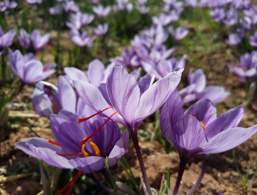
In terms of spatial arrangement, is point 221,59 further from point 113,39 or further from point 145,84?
point 145,84

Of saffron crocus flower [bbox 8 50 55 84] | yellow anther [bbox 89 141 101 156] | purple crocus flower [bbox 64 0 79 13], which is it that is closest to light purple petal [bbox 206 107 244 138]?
yellow anther [bbox 89 141 101 156]

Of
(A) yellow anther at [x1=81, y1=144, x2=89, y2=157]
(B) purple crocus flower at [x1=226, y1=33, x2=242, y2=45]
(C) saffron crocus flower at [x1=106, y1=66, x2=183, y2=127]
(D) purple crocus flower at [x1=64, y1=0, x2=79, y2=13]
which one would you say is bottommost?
(B) purple crocus flower at [x1=226, y1=33, x2=242, y2=45]

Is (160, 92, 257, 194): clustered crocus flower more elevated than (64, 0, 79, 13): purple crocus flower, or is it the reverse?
(160, 92, 257, 194): clustered crocus flower

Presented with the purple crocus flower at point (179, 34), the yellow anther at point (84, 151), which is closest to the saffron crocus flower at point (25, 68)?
the yellow anther at point (84, 151)

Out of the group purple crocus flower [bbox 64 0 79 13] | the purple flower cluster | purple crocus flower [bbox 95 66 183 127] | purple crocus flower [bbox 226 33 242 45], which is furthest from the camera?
purple crocus flower [bbox 64 0 79 13]

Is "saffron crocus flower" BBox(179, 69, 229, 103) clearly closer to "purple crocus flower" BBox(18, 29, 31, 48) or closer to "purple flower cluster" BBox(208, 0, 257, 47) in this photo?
"purple crocus flower" BBox(18, 29, 31, 48)

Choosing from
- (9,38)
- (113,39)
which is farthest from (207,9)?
(9,38)

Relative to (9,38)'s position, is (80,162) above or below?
above

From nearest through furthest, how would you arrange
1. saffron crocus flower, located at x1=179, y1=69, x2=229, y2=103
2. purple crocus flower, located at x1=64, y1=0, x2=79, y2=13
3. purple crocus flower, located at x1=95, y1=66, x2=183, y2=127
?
purple crocus flower, located at x1=95, y1=66, x2=183, y2=127 → saffron crocus flower, located at x1=179, y1=69, x2=229, y2=103 → purple crocus flower, located at x1=64, y1=0, x2=79, y2=13
